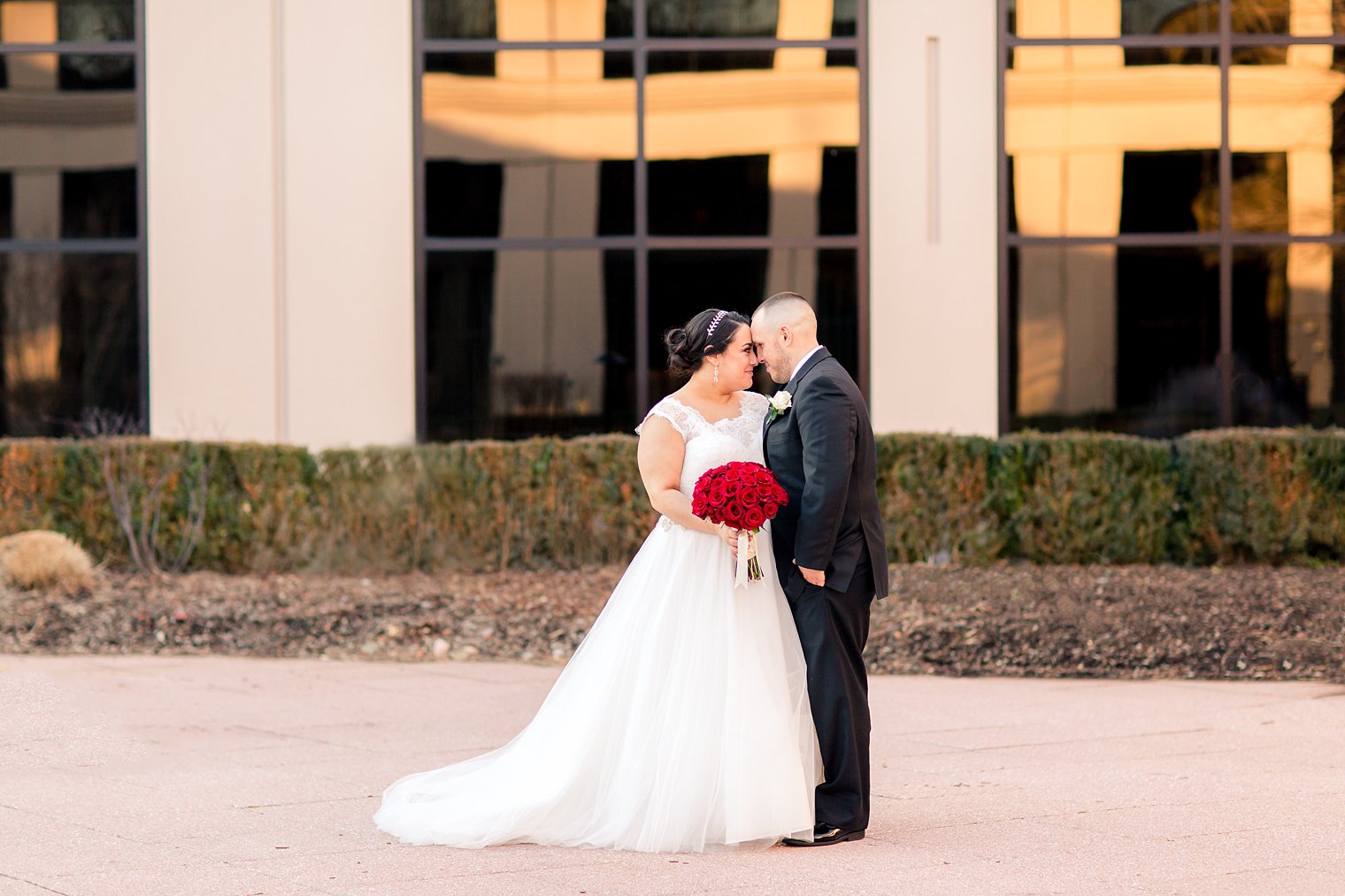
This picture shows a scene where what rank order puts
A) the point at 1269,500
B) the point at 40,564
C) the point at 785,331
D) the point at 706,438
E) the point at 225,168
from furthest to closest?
the point at 225,168 → the point at 1269,500 → the point at 40,564 → the point at 706,438 → the point at 785,331

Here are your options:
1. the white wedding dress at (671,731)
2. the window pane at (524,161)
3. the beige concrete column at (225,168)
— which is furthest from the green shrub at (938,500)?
the white wedding dress at (671,731)

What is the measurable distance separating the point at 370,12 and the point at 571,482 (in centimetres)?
459

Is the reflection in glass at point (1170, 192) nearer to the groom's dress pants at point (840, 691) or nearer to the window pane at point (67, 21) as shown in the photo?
the window pane at point (67, 21)

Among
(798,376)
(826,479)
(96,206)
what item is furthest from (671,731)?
(96,206)

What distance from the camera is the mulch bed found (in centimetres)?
981

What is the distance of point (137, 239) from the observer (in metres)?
14.0

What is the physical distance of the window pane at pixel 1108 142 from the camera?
45.8 feet

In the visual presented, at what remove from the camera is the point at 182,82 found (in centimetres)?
1380

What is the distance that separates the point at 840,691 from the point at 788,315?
1.37 metres

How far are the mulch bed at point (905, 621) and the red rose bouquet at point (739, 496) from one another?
14.7 ft

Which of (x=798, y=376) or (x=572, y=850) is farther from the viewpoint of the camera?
(x=798, y=376)

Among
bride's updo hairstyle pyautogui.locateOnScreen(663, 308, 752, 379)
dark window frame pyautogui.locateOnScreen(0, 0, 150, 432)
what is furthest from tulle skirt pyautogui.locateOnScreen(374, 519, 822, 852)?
dark window frame pyautogui.locateOnScreen(0, 0, 150, 432)

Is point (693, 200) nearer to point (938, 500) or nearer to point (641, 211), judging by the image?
point (641, 211)

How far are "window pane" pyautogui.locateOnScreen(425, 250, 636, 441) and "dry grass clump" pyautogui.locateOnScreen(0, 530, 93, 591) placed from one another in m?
3.42
